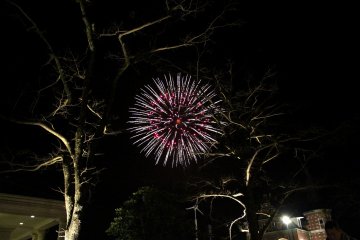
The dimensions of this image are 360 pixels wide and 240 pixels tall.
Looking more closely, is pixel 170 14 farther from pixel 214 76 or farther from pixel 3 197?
pixel 3 197

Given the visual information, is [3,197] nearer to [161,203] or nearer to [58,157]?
[58,157]

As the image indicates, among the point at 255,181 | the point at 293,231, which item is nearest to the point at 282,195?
the point at 255,181

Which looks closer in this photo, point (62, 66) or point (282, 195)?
point (62, 66)

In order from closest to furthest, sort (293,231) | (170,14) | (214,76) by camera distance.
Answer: (170,14)
(214,76)
(293,231)

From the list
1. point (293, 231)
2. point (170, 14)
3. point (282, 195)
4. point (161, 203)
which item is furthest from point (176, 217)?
point (293, 231)

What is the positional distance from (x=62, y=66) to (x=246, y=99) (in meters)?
9.92

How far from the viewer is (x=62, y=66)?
492 inches

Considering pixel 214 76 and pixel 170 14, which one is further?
pixel 214 76

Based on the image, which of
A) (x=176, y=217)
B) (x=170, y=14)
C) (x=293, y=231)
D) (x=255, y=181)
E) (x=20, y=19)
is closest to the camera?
(x=20, y=19)

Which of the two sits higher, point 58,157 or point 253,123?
point 253,123

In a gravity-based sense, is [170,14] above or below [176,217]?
above

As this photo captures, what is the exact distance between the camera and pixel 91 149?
1179 cm

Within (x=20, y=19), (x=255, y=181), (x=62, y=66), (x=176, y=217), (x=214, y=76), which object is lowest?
(x=176, y=217)

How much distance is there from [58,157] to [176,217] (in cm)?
1109
